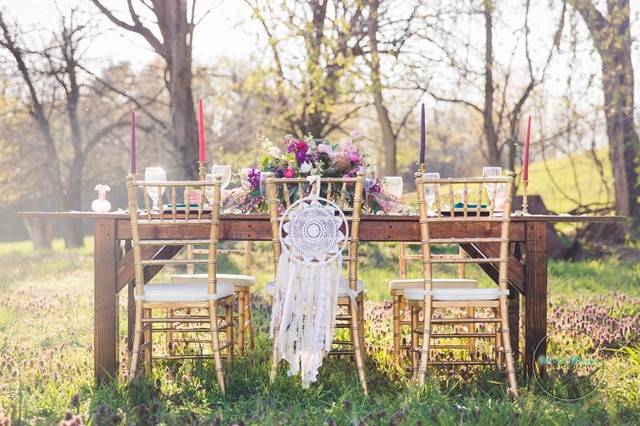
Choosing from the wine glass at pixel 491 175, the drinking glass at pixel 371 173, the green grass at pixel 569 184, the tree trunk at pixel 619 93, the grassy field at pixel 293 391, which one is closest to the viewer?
the grassy field at pixel 293 391

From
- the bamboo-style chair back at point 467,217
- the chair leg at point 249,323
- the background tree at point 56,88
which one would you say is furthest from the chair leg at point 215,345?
the background tree at point 56,88

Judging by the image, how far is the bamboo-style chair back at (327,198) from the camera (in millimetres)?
3912

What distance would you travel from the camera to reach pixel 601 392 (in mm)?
3912

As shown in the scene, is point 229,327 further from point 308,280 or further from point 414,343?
point 414,343

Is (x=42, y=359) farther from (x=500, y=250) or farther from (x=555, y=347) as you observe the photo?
(x=555, y=347)

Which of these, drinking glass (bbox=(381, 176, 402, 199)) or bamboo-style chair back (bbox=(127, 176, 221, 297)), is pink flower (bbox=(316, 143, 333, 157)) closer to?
drinking glass (bbox=(381, 176, 402, 199))

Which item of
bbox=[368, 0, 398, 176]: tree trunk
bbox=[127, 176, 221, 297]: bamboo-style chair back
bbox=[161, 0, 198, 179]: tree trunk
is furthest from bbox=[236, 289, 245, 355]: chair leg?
bbox=[368, 0, 398, 176]: tree trunk

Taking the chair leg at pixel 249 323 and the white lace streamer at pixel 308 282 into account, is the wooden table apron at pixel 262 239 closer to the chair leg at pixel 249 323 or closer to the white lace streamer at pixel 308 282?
the white lace streamer at pixel 308 282

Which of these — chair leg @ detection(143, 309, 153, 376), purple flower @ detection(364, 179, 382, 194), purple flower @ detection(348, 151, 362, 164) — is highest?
purple flower @ detection(348, 151, 362, 164)

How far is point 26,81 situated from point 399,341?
12.8m

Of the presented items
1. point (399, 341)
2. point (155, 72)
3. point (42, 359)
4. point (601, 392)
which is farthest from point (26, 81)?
point (601, 392)

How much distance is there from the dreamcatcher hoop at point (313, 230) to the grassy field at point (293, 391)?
63 centimetres

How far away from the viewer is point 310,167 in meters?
4.17

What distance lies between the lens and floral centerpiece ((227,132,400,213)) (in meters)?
4.21
